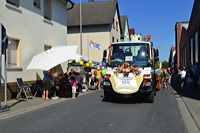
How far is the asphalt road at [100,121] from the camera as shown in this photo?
6.22 meters

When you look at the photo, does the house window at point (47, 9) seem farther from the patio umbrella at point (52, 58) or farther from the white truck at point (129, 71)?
the white truck at point (129, 71)

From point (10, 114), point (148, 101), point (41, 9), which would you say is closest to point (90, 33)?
point (41, 9)

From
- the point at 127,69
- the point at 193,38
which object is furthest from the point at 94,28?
the point at 127,69

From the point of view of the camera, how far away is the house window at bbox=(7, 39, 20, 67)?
12254 mm

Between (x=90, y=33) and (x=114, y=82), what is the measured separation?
22.9 metres

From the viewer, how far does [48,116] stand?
806 cm

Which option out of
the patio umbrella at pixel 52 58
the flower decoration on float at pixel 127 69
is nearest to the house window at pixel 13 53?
the patio umbrella at pixel 52 58

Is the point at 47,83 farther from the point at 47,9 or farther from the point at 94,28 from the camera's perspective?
the point at 94,28

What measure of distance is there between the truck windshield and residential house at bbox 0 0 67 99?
188 inches

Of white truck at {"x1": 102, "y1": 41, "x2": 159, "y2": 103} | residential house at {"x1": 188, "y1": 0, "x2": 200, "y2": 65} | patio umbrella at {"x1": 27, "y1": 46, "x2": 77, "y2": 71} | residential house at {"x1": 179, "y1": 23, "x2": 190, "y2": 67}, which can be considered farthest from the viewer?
residential house at {"x1": 179, "y1": 23, "x2": 190, "y2": 67}

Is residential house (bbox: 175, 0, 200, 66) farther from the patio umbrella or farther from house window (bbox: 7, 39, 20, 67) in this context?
house window (bbox: 7, 39, 20, 67)

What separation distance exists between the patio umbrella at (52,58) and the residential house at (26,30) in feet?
2.55

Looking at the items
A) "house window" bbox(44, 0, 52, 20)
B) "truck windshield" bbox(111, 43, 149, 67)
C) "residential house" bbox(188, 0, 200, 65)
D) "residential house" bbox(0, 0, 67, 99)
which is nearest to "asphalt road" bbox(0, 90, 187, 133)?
"truck windshield" bbox(111, 43, 149, 67)

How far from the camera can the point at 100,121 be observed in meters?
7.13
